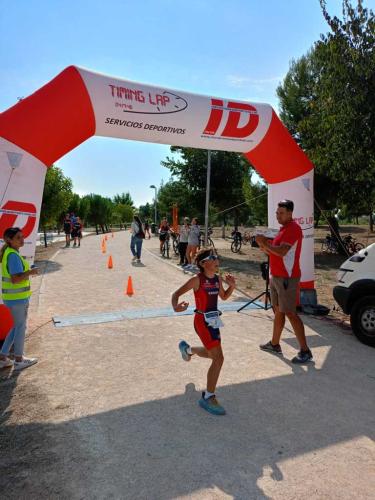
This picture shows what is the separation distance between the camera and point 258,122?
7.27 meters

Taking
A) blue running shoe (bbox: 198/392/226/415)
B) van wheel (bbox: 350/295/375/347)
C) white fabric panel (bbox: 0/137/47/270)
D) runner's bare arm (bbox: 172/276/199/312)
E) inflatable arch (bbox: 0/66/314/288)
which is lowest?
blue running shoe (bbox: 198/392/226/415)

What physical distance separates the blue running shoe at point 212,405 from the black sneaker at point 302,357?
1.76 m

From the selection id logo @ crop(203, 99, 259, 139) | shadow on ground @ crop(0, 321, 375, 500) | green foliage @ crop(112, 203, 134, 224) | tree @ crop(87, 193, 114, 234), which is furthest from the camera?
green foliage @ crop(112, 203, 134, 224)

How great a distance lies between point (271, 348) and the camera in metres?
5.68

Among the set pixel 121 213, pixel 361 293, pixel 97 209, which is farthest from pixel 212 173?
pixel 121 213

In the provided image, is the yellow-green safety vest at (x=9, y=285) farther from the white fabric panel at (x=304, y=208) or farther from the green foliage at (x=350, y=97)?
the green foliage at (x=350, y=97)

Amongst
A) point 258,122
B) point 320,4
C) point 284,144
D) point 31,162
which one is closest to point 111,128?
point 31,162

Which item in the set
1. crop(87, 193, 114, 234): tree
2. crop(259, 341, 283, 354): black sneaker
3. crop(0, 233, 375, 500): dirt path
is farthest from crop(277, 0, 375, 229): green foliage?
crop(87, 193, 114, 234): tree

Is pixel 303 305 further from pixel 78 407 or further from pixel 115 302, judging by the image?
pixel 78 407

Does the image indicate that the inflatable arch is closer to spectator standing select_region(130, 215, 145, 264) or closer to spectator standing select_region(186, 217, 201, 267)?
spectator standing select_region(186, 217, 201, 267)

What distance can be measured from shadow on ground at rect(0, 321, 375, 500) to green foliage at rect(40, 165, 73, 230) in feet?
52.6

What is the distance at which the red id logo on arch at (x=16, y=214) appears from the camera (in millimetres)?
5180

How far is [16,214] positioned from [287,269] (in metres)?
3.96

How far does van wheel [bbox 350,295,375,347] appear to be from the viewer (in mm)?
5961
